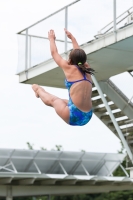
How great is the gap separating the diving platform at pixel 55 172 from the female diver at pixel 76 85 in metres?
26.0

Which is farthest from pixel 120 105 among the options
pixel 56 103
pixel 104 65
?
pixel 56 103

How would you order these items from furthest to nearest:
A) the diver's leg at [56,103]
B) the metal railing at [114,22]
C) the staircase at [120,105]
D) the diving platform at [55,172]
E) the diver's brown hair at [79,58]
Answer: the diving platform at [55,172] < the staircase at [120,105] < the metal railing at [114,22] < the diver's leg at [56,103] < the diver's brown hair at [79,58]

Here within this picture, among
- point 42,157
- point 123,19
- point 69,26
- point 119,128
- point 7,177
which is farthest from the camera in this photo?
point 42,157

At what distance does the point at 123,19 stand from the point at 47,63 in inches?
125

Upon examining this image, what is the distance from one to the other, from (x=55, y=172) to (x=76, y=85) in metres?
33.2

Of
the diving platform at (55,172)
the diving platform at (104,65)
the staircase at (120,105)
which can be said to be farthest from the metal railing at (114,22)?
the diving platform at (55,172)

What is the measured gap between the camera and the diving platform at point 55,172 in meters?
38.5

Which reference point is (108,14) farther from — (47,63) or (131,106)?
(131,106)

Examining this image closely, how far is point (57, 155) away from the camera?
42.1 meters

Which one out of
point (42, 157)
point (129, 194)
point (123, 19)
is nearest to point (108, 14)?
point (123, 19)

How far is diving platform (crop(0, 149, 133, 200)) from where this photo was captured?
38.5m

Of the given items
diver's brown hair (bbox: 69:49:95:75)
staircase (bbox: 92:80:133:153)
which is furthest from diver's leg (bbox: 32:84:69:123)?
staircase (bbox: 92:80:133:153)

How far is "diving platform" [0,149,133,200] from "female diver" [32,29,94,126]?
26043 millimetres

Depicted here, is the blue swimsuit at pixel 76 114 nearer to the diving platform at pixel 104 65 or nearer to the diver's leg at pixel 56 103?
the diver's leg at pixel 56 103
